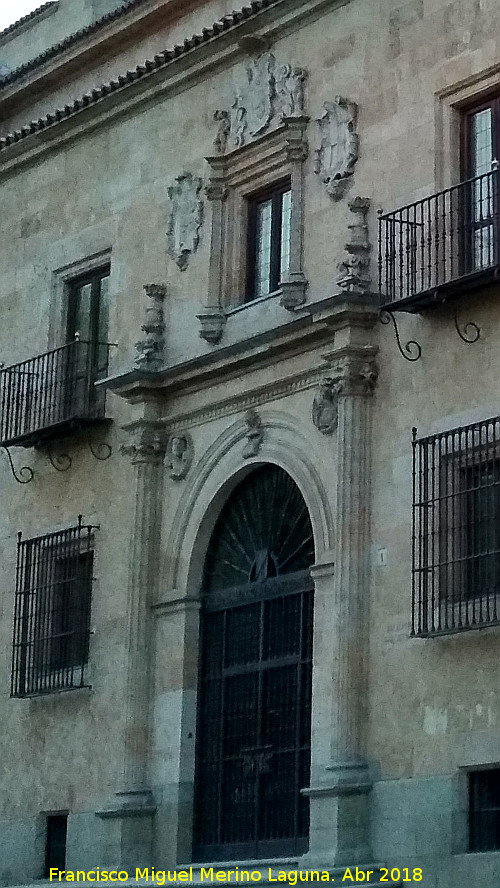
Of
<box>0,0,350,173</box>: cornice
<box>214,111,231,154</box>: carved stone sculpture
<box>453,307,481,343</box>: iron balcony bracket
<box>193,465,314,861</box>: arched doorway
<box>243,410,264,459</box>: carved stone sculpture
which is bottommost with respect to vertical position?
<box>193,465,314,861</box>: arched doorway

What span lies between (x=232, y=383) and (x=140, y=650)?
280 centimetres

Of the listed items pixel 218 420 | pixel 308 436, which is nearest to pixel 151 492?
pixel 218 420

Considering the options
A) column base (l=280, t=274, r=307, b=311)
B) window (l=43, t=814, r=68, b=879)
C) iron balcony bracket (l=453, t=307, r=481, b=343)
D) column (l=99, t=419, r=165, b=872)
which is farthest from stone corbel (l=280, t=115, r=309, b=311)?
window (l=43, t=814, r=68, b=879)

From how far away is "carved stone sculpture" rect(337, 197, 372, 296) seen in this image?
1916 cm

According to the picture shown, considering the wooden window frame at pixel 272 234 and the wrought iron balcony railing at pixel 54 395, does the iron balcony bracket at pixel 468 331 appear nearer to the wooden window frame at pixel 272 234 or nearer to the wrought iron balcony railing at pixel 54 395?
the wooden window frame at pixel 272 234

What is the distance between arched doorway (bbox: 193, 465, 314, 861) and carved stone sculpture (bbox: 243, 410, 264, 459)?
0.72 ft

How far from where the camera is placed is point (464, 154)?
747 inches

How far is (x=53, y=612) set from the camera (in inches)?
901

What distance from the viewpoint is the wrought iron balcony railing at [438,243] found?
18297 mm

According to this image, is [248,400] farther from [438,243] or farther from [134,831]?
[134,831]

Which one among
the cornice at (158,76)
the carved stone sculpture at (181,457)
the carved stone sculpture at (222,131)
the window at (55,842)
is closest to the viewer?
the cornice at (158,76)

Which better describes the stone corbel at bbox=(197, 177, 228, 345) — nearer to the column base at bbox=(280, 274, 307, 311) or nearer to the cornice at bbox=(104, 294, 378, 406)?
the cornice at bbox=(104, 294, 378, 406)

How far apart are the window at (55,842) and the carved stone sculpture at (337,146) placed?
23.4 ft

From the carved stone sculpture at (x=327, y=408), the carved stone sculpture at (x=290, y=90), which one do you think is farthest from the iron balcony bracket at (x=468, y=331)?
the carved stone sculpture at (x=290, y=90)
